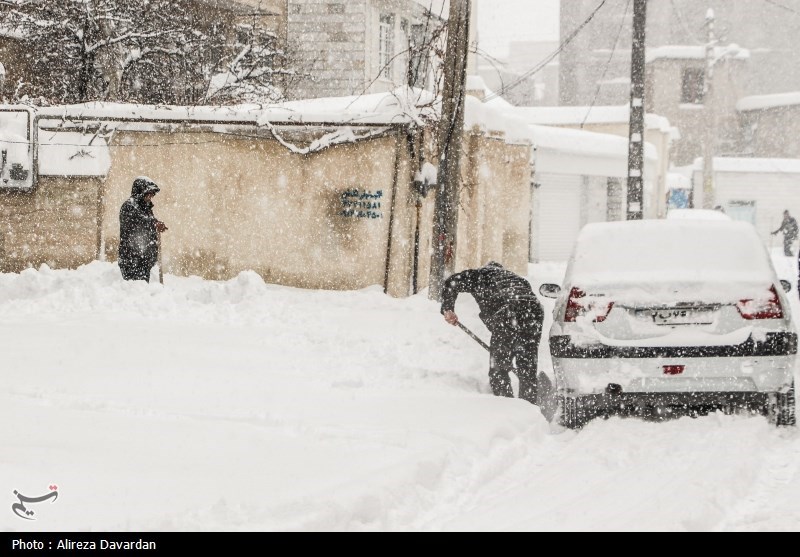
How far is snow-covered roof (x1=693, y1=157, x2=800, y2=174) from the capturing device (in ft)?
125

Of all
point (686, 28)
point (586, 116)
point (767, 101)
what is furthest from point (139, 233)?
point (686, 28)

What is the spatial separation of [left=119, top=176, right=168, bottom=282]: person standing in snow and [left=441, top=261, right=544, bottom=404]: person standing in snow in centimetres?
544

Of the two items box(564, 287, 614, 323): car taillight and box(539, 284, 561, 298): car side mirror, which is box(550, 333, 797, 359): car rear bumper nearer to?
box(564, 287, 614, 323): car taillight

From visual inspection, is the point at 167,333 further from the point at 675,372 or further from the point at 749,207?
the point at 749,207

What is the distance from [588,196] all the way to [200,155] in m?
16.0

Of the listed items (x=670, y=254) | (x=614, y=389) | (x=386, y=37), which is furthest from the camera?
(x=386, y=37)

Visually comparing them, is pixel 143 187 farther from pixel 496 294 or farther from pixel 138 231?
pixel 496 294

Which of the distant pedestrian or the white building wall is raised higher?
the white building wall

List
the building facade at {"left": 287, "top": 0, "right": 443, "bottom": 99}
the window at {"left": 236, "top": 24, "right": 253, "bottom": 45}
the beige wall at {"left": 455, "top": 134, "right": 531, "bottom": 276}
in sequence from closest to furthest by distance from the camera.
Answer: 1. the beige wall at {"left": 455, "top": 134, "right": 531, "bottom": 276}
2. the building facade at {"left": 287, "top": 0, "right": 443, "bottom": 99}
3. the window at {"left": 236, "top": 24, "right": 253, "bottom": 45}

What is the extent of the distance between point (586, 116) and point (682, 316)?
26.8 meters

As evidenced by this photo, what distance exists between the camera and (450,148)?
1259cm

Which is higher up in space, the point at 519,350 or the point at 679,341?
the point at 679,341

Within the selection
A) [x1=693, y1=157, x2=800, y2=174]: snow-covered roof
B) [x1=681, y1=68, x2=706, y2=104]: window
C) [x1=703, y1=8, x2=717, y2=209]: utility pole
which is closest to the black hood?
[x1=703, y1=8, x2=717, y2=209]: utility pole
